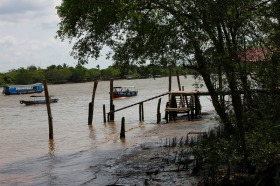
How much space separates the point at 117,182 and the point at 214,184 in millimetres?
3185

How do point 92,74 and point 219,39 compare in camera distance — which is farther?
point 92,74

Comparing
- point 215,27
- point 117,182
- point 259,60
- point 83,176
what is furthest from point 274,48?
point 83,176

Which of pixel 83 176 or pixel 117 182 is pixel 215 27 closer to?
pixel 117 182

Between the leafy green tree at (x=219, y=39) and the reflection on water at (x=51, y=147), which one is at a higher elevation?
the leafy green tree at (x=219, y=39)

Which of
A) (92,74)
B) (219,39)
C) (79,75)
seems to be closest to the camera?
(219,39)

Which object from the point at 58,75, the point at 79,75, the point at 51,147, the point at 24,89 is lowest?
the point at 51,147

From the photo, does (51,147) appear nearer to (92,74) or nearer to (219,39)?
(219,39)

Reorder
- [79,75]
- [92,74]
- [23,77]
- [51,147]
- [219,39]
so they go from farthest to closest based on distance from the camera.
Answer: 1. [92,74]
2. [79,75]
3. [23,77]
4. [51,147]
5. [219,39]

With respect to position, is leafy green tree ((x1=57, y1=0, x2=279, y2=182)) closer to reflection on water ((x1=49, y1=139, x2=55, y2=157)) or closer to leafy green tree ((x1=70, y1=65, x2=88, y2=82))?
reflection on water ((x1=49, y1=139, x2=55, y2=157))

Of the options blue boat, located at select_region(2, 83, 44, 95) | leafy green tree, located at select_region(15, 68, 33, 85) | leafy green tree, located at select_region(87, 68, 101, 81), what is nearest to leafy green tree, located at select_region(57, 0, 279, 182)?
blue boat, located at select_region(2, 83, 44, 95)

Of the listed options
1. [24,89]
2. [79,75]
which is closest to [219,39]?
[24,89]

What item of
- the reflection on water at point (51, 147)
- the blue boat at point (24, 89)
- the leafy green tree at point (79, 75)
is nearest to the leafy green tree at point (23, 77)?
the leafy green tree at point (79, 75)

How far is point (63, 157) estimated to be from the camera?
656 inches

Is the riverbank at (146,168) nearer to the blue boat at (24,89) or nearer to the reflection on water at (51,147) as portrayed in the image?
the reflection on water at (51,147)
